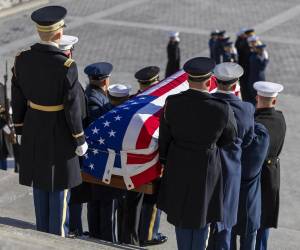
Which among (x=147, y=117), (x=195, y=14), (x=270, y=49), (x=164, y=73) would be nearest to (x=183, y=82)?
(x=147, y=117)

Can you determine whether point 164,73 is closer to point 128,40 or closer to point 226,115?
point 128,40

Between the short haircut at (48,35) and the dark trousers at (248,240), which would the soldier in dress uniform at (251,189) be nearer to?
the dark trousers at (248,240)

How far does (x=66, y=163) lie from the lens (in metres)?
4.50

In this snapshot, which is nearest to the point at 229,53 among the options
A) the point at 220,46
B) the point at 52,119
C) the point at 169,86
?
the point at 220,46

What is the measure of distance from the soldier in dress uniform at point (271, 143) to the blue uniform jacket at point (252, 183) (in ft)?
0.73

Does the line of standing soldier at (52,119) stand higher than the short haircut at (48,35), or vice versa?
the short haircut at (48,35)

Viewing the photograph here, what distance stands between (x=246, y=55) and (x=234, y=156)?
23.5ft

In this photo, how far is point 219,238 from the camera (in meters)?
4.77

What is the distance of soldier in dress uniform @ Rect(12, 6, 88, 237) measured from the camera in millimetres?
4277

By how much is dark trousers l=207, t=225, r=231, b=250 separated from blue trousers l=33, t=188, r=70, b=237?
3.45ft

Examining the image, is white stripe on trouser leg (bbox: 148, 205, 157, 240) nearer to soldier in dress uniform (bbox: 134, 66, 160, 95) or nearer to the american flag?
the american flag

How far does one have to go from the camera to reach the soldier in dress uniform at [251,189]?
4.68 meters

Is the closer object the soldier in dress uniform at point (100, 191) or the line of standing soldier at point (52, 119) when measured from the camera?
the line of standing soldier at point (52, 119)

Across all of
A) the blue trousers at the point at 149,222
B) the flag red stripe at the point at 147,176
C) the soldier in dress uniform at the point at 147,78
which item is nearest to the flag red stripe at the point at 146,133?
the flag red stripe at the point at 147,176
